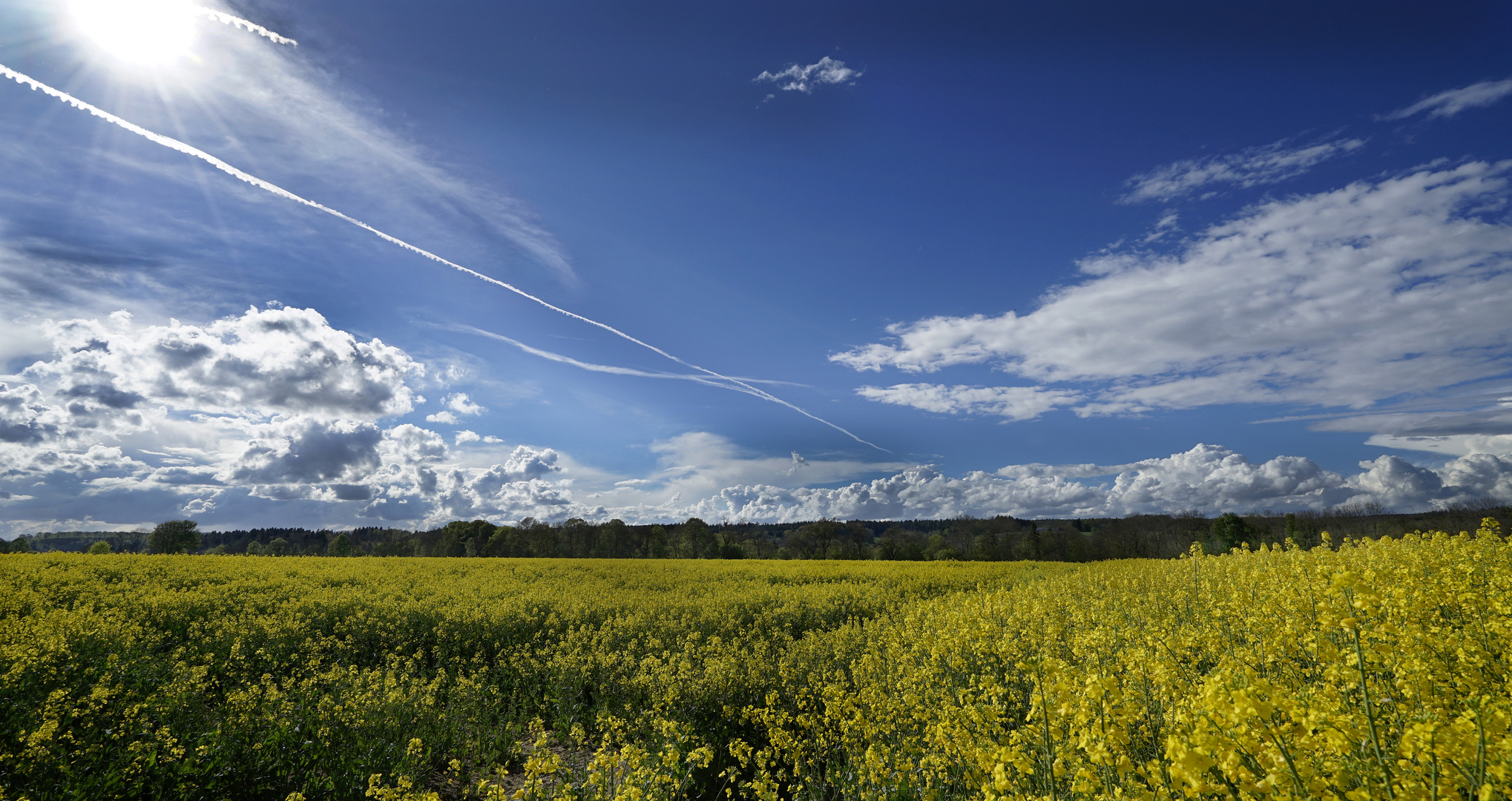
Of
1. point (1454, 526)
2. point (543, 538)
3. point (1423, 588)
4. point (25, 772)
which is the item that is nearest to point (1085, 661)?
point (1423, 588)

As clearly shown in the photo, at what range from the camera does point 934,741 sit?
5441 millimetres

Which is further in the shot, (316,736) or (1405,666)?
(316,736)

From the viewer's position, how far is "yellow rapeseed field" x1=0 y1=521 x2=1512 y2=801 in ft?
9.83

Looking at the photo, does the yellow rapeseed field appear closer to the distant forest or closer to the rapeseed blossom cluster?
the rapeseed blossom cluster

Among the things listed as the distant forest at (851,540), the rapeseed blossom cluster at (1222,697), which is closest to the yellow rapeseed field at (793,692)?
the rapeseed blossom cluster at (1222,697)

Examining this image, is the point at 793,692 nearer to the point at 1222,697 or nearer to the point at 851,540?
the point at 1222,697

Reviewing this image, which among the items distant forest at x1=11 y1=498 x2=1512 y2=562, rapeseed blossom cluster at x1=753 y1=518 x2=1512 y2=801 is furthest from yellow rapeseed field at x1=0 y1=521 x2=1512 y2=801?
distant forest at x1=11 y1=498 x2=1512 y2=562

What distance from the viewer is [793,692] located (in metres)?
9.99

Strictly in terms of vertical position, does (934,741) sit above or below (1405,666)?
below

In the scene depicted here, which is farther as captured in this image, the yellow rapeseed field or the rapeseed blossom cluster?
the yellow rapeseed field

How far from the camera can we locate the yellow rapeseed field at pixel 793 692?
300cm

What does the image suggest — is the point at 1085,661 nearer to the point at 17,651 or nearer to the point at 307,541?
the point at 17,651

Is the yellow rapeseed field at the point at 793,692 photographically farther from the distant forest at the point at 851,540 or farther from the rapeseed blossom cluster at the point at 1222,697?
the distant forest at the point at 851,540

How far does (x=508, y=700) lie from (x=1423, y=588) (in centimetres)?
1391
